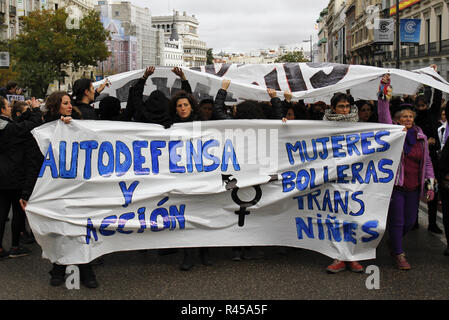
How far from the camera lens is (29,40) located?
132ft

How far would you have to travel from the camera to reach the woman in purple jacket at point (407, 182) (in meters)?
5.46

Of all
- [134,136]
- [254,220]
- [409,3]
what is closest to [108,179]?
[134,136]

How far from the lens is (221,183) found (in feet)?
17.8

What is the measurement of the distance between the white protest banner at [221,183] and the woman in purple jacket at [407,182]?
0.54ft

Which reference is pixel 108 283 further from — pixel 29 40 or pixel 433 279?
pixel 29 40

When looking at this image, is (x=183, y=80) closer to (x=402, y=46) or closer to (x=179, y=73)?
(x=179, y=73)

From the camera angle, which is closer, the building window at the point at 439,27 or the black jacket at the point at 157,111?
the black jacket at the point at 157,111

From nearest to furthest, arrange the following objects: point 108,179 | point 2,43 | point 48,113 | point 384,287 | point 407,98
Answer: point 384,287 → point 108,179 → point 48,113 → point 407,98 → point 2,43

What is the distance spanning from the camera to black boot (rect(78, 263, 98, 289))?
4969 mm

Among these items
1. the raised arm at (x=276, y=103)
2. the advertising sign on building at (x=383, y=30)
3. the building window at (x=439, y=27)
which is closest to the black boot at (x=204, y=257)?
the raised arm at (x=276, y=103)

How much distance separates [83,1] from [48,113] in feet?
269

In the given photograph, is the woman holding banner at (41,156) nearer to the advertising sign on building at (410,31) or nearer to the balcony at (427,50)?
the advertising sign on building at (410,31)

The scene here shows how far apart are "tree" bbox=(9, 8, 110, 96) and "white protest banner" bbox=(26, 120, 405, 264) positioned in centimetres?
3603

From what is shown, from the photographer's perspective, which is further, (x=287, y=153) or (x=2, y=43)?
(x=2, y=43)
